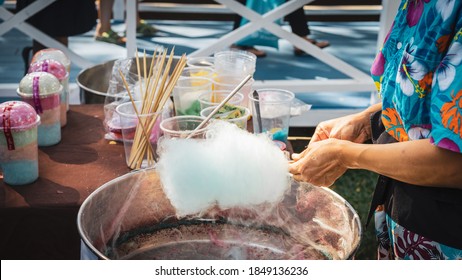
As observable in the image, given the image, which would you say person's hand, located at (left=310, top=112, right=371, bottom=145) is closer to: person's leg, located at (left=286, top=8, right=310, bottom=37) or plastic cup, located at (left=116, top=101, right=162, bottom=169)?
plastic cup, located at (left=116, top=101, right=162, bottom=169)

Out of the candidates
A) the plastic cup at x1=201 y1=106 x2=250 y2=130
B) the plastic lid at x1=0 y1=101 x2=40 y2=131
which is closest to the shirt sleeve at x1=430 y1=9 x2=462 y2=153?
the plastic cup at x1=201 y1=106 x2=250 y2=130

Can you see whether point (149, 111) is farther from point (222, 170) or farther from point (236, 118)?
point (222, 170)

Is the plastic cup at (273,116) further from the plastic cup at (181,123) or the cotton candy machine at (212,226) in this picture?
the cotton candy machine at (212,226)

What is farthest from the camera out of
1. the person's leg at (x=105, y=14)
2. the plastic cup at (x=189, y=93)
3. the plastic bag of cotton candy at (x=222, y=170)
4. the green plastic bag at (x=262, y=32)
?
the person's leg at (x=105, y=14)

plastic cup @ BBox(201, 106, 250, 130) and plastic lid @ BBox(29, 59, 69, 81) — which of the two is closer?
plastic cup @ BBox(201, 106, 250, 130)

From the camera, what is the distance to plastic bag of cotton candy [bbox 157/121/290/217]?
114 centimetres

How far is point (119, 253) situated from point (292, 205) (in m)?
0.39

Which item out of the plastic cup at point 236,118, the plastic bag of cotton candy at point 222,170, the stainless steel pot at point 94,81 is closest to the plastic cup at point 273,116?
the plastic cup at point 236,118

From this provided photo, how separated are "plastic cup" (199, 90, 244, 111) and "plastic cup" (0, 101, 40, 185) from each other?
0.46 meters

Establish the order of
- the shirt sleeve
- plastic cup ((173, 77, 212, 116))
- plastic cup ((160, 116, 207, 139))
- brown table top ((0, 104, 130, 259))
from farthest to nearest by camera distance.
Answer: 1. plastic cup ((173, 77, 212, 116))
2. plastic cup ((160, 116, 207, 139))
3. brown table top ((0, 104, 130, 259))
4. the shirt sleeve

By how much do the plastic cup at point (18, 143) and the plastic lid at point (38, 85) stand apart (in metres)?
0.18

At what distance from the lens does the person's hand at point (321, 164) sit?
1182mm

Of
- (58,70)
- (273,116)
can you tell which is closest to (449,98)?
(273,116)

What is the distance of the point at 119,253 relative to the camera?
130 centimetres
